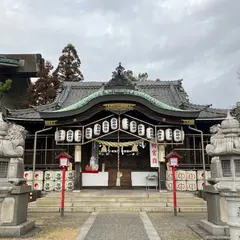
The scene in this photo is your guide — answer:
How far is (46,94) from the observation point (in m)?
26.7

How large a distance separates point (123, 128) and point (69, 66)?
1988 centimetres

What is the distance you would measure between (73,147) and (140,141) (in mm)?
4353

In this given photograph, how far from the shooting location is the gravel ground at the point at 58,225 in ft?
23.1

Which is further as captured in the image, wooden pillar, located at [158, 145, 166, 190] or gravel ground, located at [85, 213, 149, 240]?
wooden pillar, located at [158, 145, 166, 190]

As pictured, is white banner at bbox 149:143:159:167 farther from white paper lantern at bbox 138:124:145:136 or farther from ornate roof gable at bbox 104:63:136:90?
ornate roof gable at bbox 104:63:136:90

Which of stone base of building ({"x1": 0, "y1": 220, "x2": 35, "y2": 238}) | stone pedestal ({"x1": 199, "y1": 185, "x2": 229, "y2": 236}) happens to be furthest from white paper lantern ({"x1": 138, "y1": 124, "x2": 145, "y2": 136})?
stone base of building ({"x1": 0, "y1": 220, "x2": 35, "y2": 238})

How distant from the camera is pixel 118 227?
26.7 feet

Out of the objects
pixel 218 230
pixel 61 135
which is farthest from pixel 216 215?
pixel 61 135

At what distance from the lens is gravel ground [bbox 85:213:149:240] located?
22.9 feet

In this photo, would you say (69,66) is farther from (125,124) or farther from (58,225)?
(58,225)

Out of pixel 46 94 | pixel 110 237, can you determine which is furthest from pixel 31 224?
pixel 46 94

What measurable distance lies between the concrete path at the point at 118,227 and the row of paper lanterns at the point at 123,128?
5.26 m

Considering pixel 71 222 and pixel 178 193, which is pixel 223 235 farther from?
pixel 178 193

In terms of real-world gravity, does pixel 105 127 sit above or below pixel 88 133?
above
